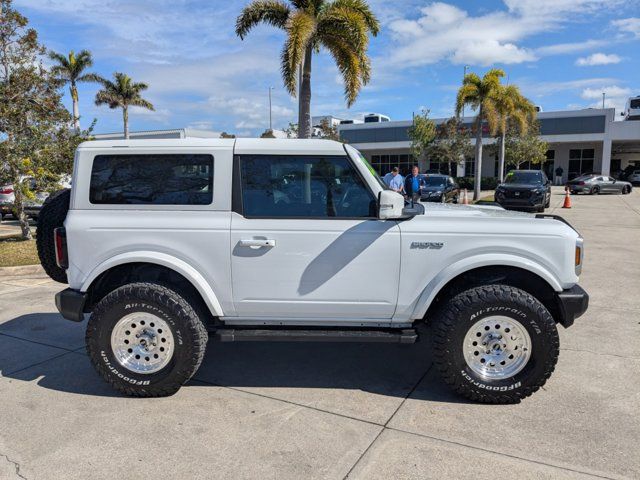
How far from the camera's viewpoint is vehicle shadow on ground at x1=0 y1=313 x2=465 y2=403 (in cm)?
399

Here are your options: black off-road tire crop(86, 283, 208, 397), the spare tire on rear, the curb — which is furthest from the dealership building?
black off-road tire crop(86, 283, 208, 397)

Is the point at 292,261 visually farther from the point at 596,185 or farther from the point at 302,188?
the point at 596,185

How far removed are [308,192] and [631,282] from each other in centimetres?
611

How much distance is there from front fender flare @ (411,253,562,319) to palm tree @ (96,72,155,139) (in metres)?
39.6

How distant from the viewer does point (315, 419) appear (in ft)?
11.3

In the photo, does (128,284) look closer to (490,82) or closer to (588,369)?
(588,369)

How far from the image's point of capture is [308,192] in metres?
3.73

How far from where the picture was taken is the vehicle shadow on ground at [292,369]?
13.1 ft

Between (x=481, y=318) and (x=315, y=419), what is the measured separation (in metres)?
1.40

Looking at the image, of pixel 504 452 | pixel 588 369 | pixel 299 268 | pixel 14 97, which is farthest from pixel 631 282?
pixel 14 97

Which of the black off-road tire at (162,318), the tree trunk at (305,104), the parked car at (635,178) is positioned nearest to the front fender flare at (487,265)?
the black off-road tire at (162,318)

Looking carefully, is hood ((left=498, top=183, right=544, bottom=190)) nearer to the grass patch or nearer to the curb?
the grass patch

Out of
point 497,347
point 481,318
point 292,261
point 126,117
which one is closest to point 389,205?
point 292,261

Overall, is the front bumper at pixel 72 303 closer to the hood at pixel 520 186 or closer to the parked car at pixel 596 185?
the hood at pixel 520 186
